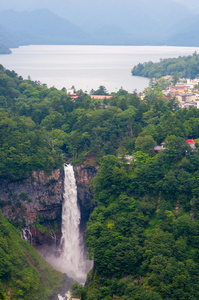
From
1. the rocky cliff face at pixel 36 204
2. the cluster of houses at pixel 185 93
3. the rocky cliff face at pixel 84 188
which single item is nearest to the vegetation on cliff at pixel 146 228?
the rocky cliff face at pixel 84 188

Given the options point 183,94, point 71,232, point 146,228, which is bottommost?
point 71,232

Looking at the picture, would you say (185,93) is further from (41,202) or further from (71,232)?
(41,202)

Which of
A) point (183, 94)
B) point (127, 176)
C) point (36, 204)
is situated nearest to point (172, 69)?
point (183, 94)

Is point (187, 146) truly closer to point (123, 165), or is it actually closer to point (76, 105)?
point (123, 165)

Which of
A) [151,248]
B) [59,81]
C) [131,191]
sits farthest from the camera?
[59,81]

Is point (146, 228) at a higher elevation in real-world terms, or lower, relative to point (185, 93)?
lower

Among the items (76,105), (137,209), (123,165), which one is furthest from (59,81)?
(137,209)

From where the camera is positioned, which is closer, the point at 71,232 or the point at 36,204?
the point at 36,204
